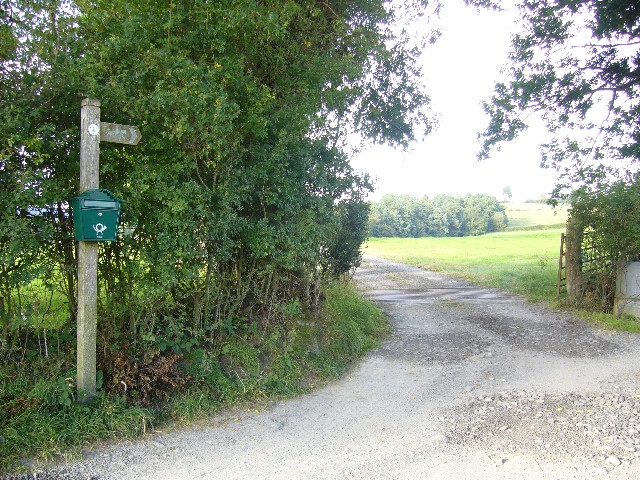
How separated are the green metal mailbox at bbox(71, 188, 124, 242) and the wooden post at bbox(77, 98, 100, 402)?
0.17 m

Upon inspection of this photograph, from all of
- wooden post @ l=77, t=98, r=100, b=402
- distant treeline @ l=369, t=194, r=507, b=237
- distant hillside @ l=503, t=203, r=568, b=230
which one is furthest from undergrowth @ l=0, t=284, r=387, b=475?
distant hillside @ l=503, t=203, r=568, b=230

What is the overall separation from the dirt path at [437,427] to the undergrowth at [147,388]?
259mm

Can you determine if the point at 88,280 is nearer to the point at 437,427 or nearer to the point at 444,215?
the point at 437,427

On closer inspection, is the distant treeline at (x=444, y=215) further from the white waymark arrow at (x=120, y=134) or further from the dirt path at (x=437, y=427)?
the white waymark arrow at (x=120, y=134)

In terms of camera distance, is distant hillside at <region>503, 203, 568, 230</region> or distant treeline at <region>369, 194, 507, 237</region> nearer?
distant hillside at <region>503, 203, 568, 230</region>

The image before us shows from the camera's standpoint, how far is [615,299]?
36.6 ft

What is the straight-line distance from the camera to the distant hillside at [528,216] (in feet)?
234

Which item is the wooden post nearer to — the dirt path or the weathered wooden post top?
Answer: the weathered wooden post top

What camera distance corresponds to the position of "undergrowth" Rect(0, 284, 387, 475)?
4266 millimetres

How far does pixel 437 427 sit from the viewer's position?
197 inches

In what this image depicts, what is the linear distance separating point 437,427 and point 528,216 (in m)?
81.1

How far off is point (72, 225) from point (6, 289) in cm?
84

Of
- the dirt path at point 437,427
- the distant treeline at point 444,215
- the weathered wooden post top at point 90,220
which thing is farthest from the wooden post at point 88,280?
the distant treeline at point 444,215

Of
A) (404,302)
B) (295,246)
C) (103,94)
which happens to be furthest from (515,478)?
(404,302)
